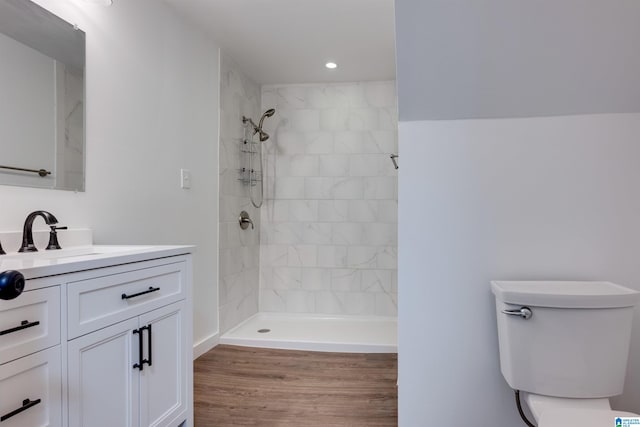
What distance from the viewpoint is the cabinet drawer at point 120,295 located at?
1.17 meters

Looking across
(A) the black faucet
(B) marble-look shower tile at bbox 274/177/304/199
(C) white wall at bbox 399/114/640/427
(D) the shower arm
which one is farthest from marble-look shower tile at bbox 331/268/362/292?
(A) the black faucet

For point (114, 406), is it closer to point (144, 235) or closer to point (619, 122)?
point (144, 235)

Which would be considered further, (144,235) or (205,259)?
(205,259)

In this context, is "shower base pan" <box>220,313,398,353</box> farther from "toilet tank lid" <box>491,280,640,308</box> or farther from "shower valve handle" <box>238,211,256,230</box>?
"toilet tank lid" <box>491,280,640,308</box>


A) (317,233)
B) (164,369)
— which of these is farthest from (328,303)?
(164,369)

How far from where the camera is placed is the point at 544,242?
62.7 inches

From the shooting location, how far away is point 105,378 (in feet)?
4.13

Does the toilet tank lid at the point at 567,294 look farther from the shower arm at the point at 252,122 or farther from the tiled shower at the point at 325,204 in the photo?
the shower arm at the point at 252,122

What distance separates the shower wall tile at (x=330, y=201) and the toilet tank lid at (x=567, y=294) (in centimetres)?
233

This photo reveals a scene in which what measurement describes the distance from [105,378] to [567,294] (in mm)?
1546

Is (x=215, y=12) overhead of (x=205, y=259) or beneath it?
overhead

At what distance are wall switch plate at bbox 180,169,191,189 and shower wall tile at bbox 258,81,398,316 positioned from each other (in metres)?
1.38

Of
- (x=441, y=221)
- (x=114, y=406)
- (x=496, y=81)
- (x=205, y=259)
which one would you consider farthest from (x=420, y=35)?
(x=205, y=259)

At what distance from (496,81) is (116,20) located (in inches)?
73.8
